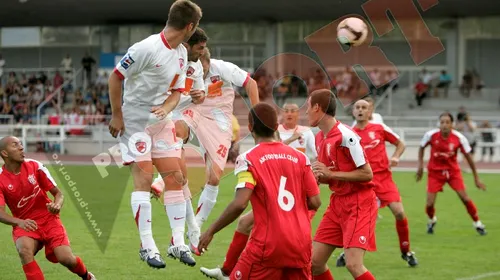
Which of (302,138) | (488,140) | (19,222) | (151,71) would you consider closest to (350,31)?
(151,71)

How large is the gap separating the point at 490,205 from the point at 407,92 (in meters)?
23.2

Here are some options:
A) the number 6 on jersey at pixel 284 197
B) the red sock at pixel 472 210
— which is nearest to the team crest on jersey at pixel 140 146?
the number 6 on jersey at pixel 284 197

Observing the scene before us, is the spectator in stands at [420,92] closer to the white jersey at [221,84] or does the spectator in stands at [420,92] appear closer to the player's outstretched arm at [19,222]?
the white jersey at [221,84]

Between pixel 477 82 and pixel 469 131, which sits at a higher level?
pixel 477 82

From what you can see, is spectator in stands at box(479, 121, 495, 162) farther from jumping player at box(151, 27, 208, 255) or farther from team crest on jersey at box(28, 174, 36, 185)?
team crest on jersey at box(28, 174, 36, 185)

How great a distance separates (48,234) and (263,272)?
10.8 feet

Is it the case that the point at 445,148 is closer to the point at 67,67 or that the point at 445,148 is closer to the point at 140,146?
the point at 140,146

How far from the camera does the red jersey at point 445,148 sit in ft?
53.1

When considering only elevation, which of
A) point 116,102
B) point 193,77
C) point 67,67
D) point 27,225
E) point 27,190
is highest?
point 193,77

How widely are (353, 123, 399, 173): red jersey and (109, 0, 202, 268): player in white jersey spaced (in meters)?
4.18

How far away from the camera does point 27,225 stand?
376 inches

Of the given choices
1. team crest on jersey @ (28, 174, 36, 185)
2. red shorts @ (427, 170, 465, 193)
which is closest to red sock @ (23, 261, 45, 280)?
team crest on jersey @ (28, 174, 36, 185)

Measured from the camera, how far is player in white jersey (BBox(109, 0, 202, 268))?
8.88 metres

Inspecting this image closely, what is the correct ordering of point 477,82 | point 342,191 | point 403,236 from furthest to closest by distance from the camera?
1. point 477,82
2. point 403,236
3. point 342,191
